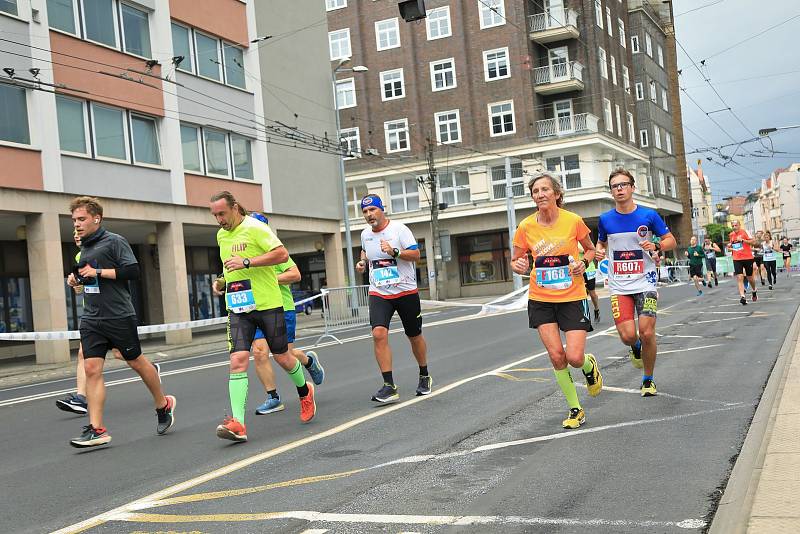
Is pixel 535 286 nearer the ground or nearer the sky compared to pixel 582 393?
nearer the sky

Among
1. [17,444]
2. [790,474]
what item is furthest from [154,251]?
[790,474]

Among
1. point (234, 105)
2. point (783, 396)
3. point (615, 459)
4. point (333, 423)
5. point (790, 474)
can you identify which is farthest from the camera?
point (234, 105)

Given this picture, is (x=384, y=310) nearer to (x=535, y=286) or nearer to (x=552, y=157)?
(x=535, y=286)

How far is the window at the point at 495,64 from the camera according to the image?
49312 mm

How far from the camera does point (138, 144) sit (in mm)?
24750

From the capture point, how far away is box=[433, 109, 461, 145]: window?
167ft

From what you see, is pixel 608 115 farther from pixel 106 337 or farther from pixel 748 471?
pixel 748 471

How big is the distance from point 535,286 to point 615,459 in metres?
1.78

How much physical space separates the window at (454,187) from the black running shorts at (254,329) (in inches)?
1732

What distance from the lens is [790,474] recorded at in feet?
14.4

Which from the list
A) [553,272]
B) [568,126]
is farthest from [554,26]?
[553,272]

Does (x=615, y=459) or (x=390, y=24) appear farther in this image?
(x=390, y=24)

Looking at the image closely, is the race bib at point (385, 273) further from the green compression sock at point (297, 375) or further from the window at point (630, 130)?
the window at point (630, 130)

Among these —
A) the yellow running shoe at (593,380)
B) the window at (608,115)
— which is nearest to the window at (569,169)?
the window at (608,115)
